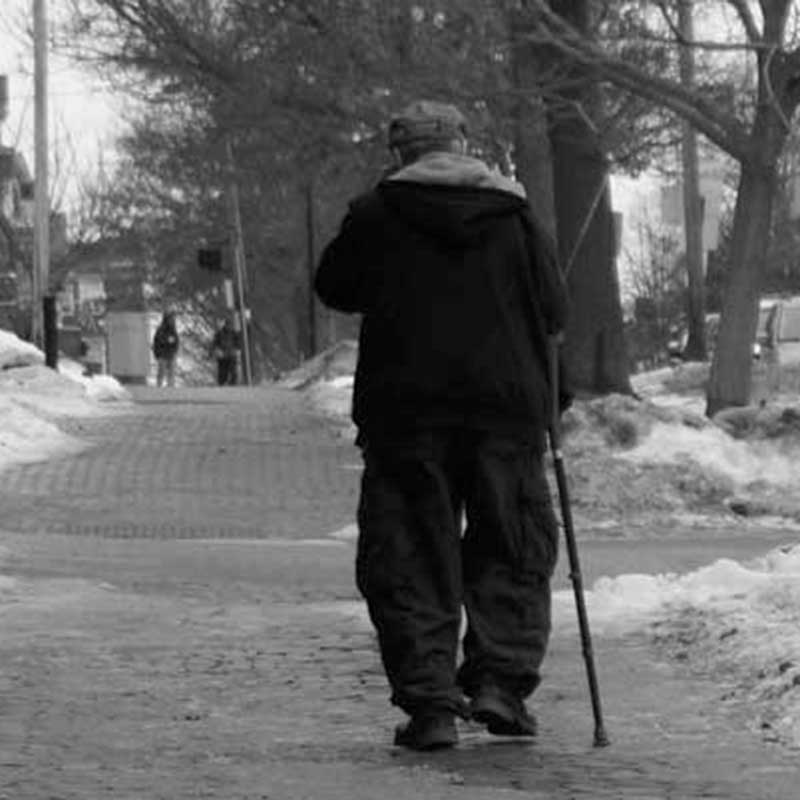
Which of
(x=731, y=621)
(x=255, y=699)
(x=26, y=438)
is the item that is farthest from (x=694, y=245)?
(x=255, y=699)

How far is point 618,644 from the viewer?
32.1ft

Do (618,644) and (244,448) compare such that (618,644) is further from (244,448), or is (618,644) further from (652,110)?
(652,110)

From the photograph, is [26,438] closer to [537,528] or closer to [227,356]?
[537,528]

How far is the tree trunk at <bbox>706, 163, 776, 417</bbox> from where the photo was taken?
21.4 metres

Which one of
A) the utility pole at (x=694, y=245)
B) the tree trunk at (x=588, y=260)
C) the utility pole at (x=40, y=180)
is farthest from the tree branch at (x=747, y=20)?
the utility pole at (x=40, y=180)

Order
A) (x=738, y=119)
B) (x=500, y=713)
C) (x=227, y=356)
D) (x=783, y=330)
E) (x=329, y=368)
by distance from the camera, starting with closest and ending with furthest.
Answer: (x=500, y=713) < (x=738, y=119) < (x=783, y=330) < (x=329, y=368) < (x=227, y=356)

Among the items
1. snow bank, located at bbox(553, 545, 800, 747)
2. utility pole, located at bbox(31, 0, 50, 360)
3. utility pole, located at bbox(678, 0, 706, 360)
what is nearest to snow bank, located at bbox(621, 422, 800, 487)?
snow bank, located at bbox(553, 545, 800, 747)

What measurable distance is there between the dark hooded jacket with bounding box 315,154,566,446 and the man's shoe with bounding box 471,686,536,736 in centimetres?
72

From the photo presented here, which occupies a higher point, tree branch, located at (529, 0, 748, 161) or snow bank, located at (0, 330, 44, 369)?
tree branch, located at (529, 0, 748, 161)

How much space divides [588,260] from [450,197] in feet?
58.2

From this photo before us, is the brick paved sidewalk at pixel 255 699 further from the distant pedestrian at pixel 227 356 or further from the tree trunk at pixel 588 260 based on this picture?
the distant pedestrian at pixel 227 356

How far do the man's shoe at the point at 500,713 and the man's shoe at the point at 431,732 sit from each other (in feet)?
0.31

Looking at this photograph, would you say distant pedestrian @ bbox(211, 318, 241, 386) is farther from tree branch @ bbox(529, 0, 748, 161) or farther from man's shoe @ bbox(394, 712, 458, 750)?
man's shoe @ bbox(394, 712, 458, 750)

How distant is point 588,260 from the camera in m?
24.9
